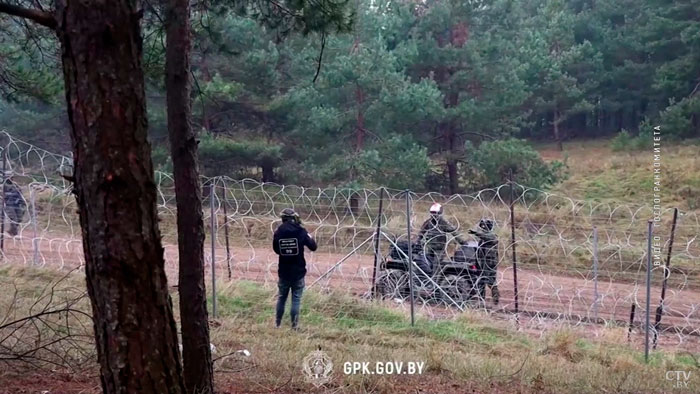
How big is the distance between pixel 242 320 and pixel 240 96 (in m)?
11.0

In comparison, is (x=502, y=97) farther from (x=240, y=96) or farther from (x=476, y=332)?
(x=476, y=332)

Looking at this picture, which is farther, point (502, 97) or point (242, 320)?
point (502, 97)

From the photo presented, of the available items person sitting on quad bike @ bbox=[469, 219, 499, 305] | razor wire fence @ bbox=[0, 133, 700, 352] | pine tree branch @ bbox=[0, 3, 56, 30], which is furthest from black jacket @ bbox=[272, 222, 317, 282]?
pine tree branch @ bbox=[0, 3, 56, 30]

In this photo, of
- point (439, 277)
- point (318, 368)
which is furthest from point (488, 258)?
point (318, 368)

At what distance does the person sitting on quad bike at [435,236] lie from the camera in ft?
28.4

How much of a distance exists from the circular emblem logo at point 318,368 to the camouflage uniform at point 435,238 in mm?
3610

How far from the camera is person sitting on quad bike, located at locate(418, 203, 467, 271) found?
8.65 meters

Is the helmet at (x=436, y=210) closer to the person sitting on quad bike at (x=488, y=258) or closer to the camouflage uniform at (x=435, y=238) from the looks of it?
the camouflage uniform at (x=435, y=238)

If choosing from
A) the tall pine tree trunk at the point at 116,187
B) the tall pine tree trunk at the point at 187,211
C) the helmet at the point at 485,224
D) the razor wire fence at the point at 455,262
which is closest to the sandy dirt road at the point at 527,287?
the razor wire fence at the point at 455,262

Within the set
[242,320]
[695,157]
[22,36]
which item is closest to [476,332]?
[242,320]

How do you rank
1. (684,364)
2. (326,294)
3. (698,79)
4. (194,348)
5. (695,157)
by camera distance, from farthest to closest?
(698,79) < (695,157) < (326,294) < (684,364) < (194,348)

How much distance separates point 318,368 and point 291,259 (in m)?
2.71

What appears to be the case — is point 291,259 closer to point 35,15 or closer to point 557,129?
point 35,15

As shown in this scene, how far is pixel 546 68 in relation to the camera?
21.7 metres
